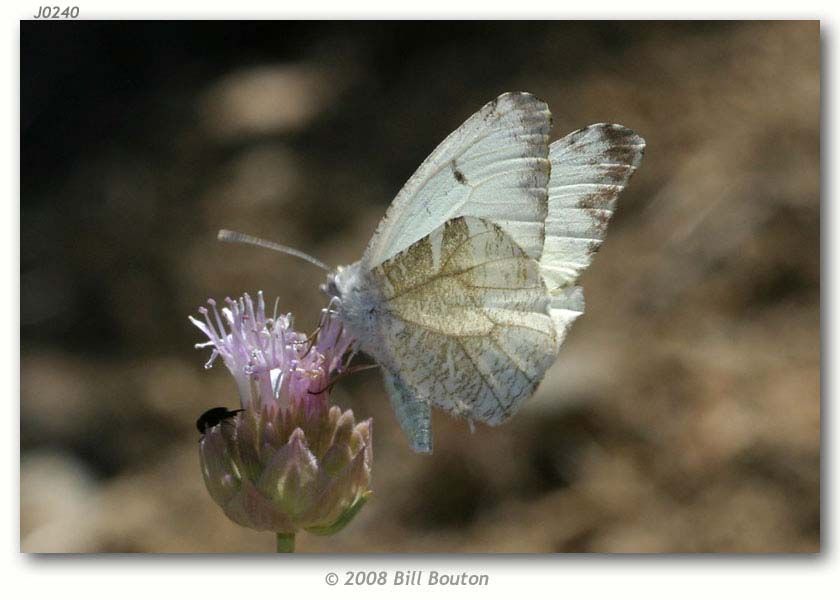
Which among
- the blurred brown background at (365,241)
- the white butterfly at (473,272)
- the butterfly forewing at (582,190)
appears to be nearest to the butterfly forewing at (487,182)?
the white butterfly at (473,272)

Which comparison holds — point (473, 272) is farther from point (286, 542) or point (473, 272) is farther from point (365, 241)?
point (365, 241)

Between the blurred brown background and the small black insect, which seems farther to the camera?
the blurred brown background

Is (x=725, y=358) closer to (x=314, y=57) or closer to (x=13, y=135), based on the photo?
(x=314, y=57)

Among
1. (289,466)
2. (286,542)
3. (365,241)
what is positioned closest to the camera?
(289,466)

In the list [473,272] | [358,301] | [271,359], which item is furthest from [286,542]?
[473,272]

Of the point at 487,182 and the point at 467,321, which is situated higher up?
the point at 487,182

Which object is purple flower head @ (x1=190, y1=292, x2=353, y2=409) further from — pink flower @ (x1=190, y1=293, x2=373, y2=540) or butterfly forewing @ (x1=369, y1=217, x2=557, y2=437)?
butterfly forewing @ (x1=369, y1=217, x2=557, y2=437)

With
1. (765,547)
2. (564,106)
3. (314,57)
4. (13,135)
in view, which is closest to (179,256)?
(314,57)

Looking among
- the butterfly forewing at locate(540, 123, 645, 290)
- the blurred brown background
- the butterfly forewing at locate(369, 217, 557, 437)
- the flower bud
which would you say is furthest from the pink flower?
the blurred brown background
